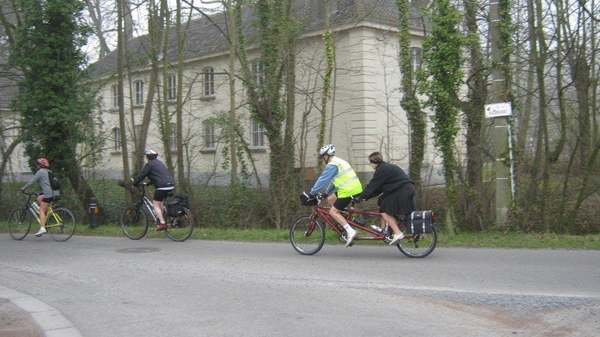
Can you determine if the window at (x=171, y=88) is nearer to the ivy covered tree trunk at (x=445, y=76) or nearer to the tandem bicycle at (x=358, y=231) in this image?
the ivy covered tree trunk at (x=445, y=76)

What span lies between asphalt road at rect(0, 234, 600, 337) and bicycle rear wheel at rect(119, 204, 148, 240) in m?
2.13

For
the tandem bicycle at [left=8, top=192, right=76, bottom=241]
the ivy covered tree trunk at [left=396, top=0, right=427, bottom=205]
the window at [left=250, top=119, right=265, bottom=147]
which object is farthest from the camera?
the window at [left=250, top=119, right=265, bottom=147]

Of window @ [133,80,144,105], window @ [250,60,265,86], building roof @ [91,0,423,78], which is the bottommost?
window @ [250,60,265,86]

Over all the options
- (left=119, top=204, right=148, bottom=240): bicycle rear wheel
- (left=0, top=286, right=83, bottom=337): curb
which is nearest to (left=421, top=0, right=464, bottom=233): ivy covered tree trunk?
(left=119, top=204, right=148, bottom=240): bicycle rear wheel

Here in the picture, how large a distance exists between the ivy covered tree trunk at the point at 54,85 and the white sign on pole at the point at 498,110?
451 inches

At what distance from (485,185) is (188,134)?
8780 mm

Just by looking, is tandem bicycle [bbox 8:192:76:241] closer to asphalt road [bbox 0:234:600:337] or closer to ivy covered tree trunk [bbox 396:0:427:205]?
asphalt road [bbox 0:234:600:337]

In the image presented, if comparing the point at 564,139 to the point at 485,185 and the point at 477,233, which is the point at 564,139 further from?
the point at 477,233

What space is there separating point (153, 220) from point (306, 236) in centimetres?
434

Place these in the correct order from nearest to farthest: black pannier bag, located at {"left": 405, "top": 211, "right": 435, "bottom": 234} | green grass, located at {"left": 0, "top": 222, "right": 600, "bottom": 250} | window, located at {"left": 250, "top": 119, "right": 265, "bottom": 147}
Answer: black pannier bag, located at {"left": 405, "top": 211, "right": 435, "bottom": 234}, green grass, located at {"left": 0, "top": 222, "right": 600, "bottom": 250}, window, located at {"left": 250, "top": 119, "right": 265, "bottom": 147}

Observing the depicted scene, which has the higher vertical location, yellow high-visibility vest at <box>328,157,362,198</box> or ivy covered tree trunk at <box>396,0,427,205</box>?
ivy covered tree trunk at <box>396,0,427,205</box>

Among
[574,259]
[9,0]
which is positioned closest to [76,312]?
[574,259]

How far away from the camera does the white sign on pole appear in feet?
45.2

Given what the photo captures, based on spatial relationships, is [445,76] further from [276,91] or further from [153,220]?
[153,220]
